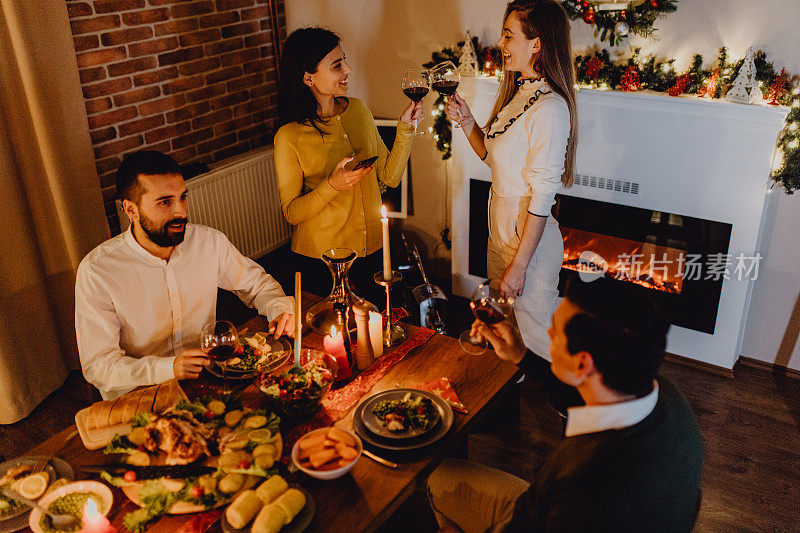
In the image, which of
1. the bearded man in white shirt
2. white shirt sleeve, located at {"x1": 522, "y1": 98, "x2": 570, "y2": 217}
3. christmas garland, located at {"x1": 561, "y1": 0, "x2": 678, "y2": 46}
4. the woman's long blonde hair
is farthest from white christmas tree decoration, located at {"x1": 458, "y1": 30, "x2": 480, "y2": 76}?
the bearded man in white shirt

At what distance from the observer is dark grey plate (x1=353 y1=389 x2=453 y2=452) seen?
152 centimetres

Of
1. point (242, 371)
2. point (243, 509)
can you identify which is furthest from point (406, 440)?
point (242, 371)

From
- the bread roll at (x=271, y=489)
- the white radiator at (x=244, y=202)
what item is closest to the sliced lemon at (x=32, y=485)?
the bread roll at (x=271, y=489)

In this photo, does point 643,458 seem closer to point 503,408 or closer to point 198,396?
point 198,396

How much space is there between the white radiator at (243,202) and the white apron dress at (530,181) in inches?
65.5

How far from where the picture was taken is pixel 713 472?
2.53 m

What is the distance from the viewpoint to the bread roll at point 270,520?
128cm

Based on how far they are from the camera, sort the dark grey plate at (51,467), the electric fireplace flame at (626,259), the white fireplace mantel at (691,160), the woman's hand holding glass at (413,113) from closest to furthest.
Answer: the dark grey plate at (51,467), the woman's hand holding glass at (413,113), the white fireplace mantel at (691,160), the electric fireplace flame at (626,259)

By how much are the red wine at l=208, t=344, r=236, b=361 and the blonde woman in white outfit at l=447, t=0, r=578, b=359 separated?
1130 millimetres

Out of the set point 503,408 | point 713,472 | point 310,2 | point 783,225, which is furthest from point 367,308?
point 310,2

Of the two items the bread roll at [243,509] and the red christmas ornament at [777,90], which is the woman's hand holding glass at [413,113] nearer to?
the red christmas ornament at [777,90]

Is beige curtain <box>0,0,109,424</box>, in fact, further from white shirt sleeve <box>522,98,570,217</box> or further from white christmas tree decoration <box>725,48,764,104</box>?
white christmas tree decoration <box>725,48,764,104</box>

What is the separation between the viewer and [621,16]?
9.34 ft

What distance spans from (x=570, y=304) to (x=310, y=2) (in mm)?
3135
